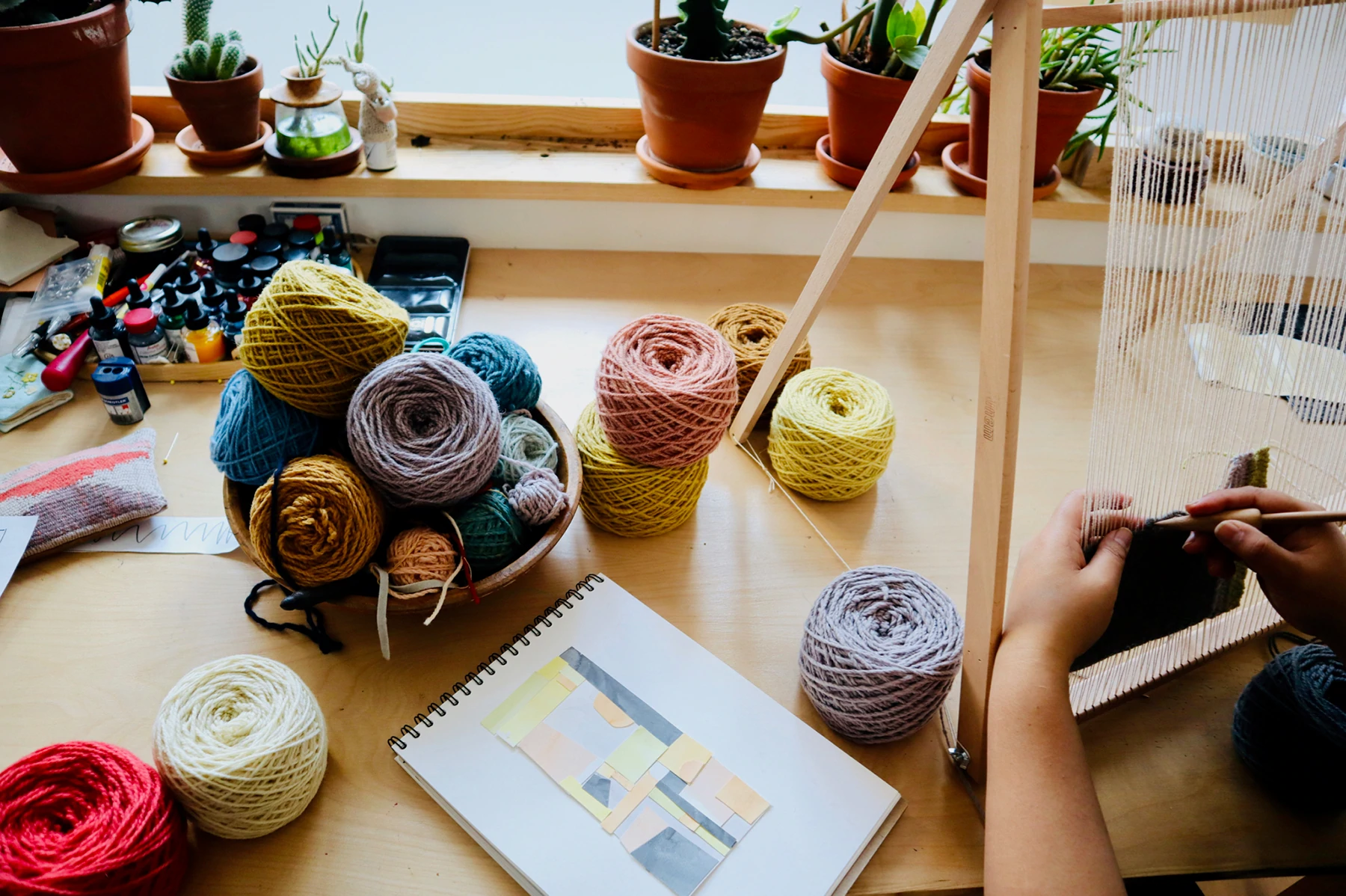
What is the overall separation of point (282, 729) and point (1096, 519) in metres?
0.63

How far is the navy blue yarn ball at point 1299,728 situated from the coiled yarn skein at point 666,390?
501 millimetres

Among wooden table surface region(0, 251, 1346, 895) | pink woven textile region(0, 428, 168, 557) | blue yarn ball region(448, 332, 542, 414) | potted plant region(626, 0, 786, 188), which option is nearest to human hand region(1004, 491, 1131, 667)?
wooden table surface region(0, 251, 1346, 895)

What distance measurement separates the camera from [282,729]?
647 millimetres

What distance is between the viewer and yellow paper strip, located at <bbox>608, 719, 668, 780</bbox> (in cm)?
70

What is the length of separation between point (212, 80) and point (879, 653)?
1.09 meters

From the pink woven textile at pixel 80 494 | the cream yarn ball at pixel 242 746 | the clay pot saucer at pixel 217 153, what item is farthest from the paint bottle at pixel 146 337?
the cream yarn ball at pixel 242 746

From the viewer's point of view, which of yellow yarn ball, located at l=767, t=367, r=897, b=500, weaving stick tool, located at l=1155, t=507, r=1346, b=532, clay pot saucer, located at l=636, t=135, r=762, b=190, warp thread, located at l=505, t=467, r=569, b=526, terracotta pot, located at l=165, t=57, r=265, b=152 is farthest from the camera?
clay pot saucer, located at l=636, t=135, r=762, b=190

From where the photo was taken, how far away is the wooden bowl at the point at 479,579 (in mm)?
726

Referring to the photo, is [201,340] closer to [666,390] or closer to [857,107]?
[666,390]

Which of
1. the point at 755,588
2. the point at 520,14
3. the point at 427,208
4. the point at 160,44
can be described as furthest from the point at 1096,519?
the point at 160,44

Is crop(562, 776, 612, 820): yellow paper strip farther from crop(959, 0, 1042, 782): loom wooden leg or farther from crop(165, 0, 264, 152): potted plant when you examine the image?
crop(165, 0, 264, 152): potted plant

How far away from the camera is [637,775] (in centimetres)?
70

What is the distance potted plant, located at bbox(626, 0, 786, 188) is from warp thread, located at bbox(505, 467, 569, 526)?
0.60 meters

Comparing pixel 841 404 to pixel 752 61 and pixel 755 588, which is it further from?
pixel 752 61
